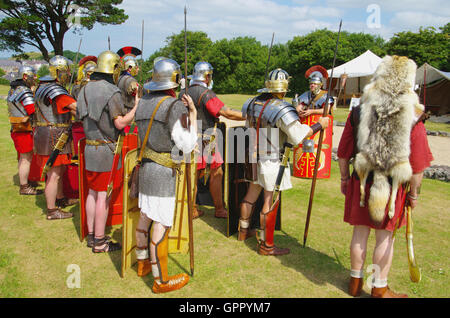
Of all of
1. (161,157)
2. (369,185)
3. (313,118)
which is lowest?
(369,185)

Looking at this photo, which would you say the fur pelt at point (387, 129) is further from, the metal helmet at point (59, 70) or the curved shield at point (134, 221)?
the metal helmet at point (59, 70)

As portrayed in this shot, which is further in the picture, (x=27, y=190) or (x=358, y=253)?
(x=27, y=190)

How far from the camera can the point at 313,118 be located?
6.54 meters

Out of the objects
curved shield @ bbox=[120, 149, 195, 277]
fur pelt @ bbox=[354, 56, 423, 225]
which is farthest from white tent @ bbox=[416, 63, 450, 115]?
curved shield @ bbox=[120, 149, 195, 277]

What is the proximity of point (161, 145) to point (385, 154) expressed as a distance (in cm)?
182

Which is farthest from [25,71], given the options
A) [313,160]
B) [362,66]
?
[362,66]

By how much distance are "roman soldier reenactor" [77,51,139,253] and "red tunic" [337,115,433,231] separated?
205cm

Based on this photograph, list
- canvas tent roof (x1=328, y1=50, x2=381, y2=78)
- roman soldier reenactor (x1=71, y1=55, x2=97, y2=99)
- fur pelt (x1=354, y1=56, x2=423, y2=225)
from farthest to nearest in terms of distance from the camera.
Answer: canvas tent roof (x1=328, y1=50, x2=381, y2=78) → roman soldier reenactor (x1=71, y1=55, x2=97, y2=99) → fur pelt (x1=354, y1=56, x2=423, y2=225)

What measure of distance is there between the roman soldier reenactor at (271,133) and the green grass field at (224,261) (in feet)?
1.31

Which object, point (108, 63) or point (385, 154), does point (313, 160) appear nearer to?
point (385, 154)

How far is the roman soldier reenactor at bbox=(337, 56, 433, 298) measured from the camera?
266 cm

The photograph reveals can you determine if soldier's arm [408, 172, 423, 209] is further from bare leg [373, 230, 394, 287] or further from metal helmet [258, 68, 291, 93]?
metal helmet [258, 68, 291, 93]
